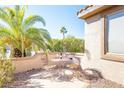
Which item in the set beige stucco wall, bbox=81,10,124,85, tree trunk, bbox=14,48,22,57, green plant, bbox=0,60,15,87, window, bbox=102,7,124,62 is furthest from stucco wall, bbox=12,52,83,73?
window, bbox=102,7,124,62

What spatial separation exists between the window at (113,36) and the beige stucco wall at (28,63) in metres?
3.68

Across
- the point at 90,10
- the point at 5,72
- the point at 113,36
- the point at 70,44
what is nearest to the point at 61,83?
the point at 5,72

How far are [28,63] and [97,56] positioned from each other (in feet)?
11.7

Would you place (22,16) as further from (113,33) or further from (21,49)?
(113,33)

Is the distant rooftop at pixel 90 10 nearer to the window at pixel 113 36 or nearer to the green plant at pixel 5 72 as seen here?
the window at pixel 113 36

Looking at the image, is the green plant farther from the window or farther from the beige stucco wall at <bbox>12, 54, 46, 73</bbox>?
the window

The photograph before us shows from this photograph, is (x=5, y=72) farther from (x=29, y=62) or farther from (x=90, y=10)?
(x=90, y=10)

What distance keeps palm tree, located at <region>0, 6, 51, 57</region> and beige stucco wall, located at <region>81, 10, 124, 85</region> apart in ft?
7.99

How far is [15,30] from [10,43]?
647mm

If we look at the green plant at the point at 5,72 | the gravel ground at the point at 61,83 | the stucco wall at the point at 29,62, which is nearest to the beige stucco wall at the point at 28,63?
the stucco wall at the point at 29,62

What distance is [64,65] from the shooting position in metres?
10.8
